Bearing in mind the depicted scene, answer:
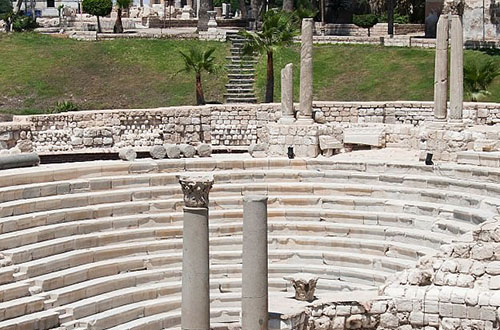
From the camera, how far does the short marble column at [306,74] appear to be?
32.7 m

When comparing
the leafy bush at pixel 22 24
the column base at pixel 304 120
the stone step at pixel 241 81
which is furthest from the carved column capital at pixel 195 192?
the leafy bush at pixel 22 24

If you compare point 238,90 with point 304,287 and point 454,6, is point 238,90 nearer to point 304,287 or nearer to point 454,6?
point 454,6

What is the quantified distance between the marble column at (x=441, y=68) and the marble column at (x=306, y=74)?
353 centimetres

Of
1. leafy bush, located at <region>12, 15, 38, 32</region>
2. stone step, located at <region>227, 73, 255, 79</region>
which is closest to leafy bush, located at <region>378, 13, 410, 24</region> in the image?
leafy bush, located at <region>12, 15, 38, 32</region>

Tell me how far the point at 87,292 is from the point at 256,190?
5.97 meters

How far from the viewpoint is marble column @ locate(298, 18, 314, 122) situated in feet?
107

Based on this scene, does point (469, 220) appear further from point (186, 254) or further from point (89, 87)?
point (89, 87)

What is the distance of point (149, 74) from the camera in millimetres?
52844

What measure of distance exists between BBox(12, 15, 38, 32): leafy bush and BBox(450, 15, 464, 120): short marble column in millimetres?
35657

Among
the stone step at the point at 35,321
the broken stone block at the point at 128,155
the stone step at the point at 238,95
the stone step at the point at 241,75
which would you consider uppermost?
the stone step at the point at 241,75

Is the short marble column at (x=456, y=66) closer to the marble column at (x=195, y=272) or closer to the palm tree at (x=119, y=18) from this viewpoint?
the marble column at (x=195, y=272)

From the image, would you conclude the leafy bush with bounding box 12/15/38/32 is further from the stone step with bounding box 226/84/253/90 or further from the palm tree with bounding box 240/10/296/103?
the palm tree with bounding box 240/10/296/103

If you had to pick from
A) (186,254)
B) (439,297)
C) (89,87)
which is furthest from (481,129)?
(89,87)

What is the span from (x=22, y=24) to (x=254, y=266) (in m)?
44.6
